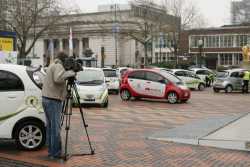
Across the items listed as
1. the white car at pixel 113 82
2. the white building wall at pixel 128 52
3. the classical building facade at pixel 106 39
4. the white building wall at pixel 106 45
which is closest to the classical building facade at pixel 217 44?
the classical building facade at pixel 106 39

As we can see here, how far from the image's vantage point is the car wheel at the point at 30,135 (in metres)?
9.67

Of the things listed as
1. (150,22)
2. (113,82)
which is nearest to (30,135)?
(113,82)

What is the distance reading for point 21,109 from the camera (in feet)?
31.7

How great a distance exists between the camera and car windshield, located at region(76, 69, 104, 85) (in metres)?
20.7

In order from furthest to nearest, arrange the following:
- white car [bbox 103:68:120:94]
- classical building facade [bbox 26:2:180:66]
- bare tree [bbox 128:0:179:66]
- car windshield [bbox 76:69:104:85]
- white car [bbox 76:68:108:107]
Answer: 1. classical building facade [bbox 26:2:180:66]
2. bare tree [bbox 128:0:179:66]
3. white car [bbox 103:68:120:94]
4. car windshield [bbox 76:69:104:85]
5. white car [bbox 76:68:108:107]

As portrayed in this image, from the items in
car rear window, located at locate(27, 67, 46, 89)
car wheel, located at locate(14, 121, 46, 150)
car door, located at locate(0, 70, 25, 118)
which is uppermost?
car rear window, located at locate(27, 67, 46, 89)

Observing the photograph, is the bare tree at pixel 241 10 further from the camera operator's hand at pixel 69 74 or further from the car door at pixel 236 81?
the camera operator's hand at pixel 69 74

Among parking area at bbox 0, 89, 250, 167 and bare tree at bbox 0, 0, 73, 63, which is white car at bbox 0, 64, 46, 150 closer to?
parking area at bbox 0, 89, 250, 167

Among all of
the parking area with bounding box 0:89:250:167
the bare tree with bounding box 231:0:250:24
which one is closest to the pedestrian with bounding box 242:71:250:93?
the parking area with bounding box 0:89:250:167

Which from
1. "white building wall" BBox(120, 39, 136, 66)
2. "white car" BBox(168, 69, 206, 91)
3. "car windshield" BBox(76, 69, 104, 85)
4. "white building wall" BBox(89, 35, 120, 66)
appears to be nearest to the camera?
"car windshield" BBox(76, 69, 104, 85)

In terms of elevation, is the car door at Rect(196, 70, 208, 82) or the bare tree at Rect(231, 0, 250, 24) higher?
the bare tree at Rect(231, 0, 250, 24)

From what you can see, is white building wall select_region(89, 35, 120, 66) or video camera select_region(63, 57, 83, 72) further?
white building wall select_region(89, 35, 120, 66)

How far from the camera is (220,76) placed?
3403 cm

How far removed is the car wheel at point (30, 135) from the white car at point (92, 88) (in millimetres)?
10027
